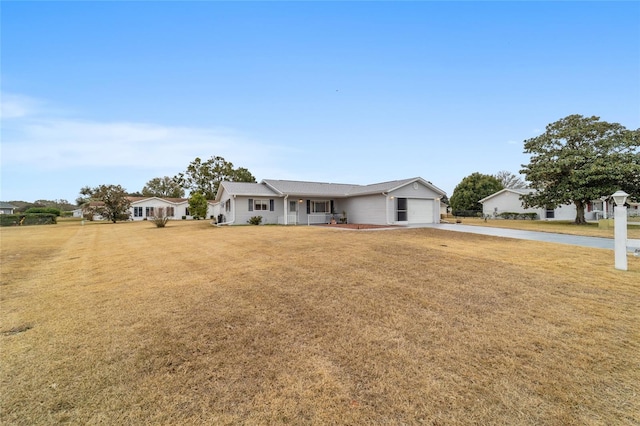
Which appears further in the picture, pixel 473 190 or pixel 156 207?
pixel 156 207

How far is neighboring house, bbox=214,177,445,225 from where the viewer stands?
21.3 metres

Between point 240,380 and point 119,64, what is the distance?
19.2 m

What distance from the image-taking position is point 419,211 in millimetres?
22062

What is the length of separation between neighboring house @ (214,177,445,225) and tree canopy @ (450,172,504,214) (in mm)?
23791

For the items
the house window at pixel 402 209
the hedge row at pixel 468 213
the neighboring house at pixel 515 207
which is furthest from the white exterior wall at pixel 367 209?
the hedge row at pixel 468 213

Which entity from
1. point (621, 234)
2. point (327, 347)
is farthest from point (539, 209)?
point (327, 347)

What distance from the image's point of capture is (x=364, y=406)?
7.85ft

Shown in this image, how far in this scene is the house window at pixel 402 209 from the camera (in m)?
21.3

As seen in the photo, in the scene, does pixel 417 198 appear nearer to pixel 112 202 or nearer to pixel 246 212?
pixel 246 212

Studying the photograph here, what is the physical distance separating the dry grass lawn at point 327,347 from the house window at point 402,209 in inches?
562

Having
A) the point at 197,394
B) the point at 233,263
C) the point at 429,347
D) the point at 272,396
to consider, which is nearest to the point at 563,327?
the point at 429,347

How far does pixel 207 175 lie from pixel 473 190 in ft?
158

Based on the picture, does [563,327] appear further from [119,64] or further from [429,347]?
[119,64]

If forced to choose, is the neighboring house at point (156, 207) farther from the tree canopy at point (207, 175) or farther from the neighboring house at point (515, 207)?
the neighboring house at point (515, 207)
